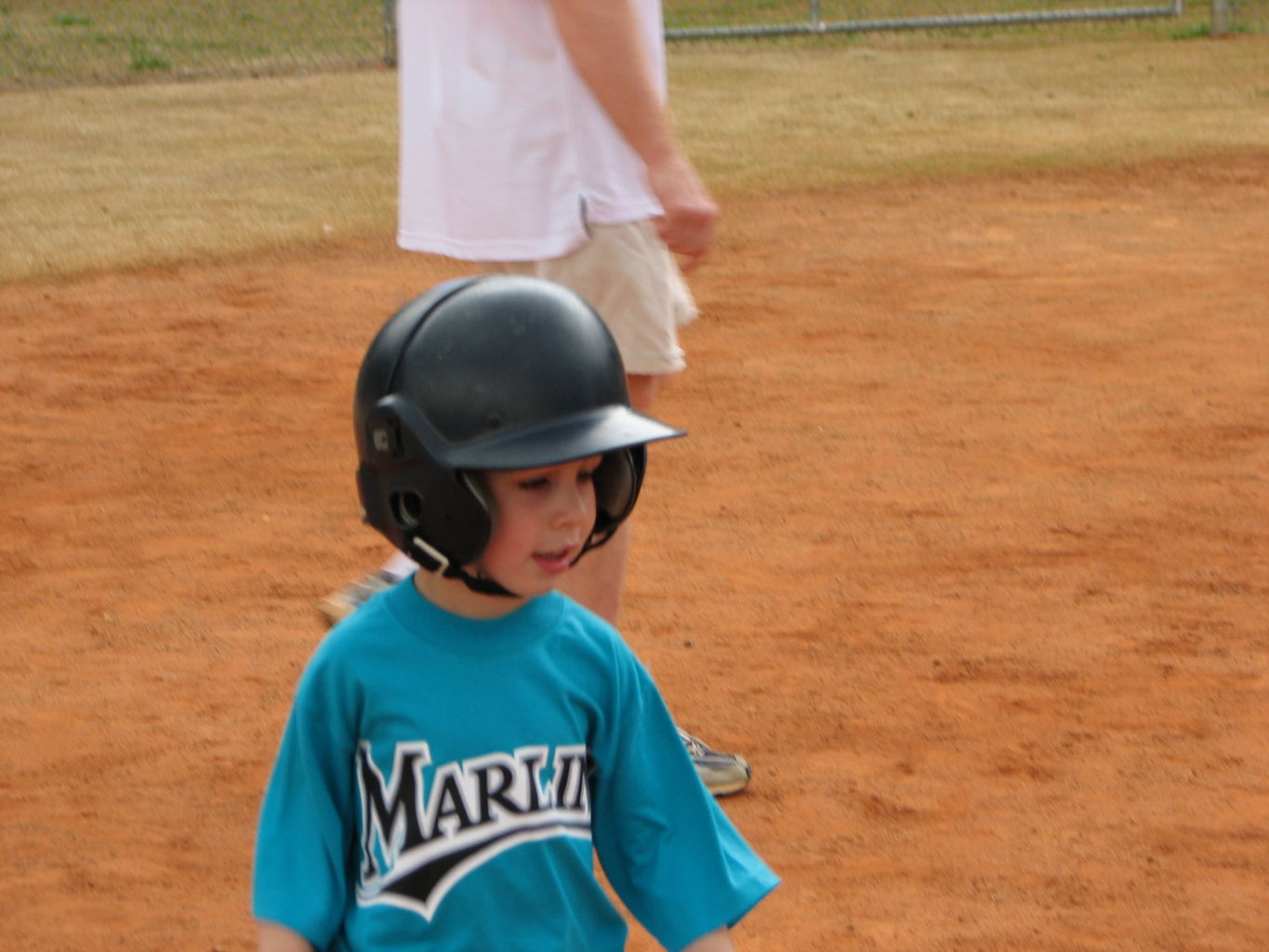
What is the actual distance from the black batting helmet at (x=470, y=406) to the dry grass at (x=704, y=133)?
22.2 ft

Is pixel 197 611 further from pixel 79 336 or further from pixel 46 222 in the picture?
pixel 46 222

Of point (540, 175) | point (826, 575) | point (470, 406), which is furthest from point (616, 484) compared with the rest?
point (826, 575)

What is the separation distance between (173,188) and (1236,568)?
6910 mm

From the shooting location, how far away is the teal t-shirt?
1.94 meters

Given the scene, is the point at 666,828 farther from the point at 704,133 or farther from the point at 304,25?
the point at 304,25

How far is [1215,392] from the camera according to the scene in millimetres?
6348

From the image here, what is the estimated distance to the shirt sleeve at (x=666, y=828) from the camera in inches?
81.4

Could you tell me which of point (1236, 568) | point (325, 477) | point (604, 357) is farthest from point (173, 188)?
point (604, 357)

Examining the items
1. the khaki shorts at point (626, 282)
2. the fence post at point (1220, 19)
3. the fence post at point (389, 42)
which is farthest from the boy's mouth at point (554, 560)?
the fence post at point (1220, 19)

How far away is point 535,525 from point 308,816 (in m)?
0.40

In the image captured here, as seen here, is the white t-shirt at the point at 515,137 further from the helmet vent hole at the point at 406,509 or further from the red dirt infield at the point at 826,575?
the helmet vent hole at the point at 406,509

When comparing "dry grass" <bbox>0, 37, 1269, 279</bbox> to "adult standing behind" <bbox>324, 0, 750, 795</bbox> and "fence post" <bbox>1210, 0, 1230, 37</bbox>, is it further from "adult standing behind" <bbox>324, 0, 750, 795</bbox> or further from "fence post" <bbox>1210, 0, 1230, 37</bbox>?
"adult standing behind" <bbox>324, 0, 750, 795</bbox>

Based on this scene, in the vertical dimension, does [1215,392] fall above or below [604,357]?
below

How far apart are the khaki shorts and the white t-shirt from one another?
0.03m
